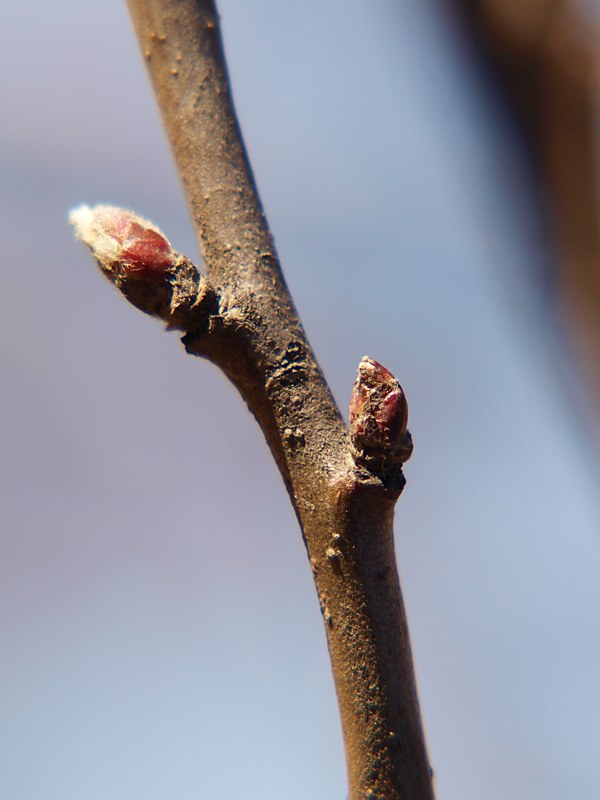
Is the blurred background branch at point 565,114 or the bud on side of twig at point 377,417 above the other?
the blurred background branch at point 565,114

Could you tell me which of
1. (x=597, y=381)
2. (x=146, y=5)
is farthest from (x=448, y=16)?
(x=146, y=5)

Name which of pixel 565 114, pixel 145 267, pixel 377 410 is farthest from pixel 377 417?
pixel 565 114

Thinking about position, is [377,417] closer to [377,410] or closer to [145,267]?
[377,410]

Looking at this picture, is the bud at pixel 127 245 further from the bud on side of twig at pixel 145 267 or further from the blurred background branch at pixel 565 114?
the blurred background branch at pixel 565 114

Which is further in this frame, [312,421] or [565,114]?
[565,114]

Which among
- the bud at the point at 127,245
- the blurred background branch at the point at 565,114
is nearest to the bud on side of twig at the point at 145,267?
the bud at the point at 127,245

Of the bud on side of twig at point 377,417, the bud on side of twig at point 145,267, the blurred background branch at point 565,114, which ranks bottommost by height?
the bud on side of twig at point 377,417

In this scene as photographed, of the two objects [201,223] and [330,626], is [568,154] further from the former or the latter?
[330,626]
